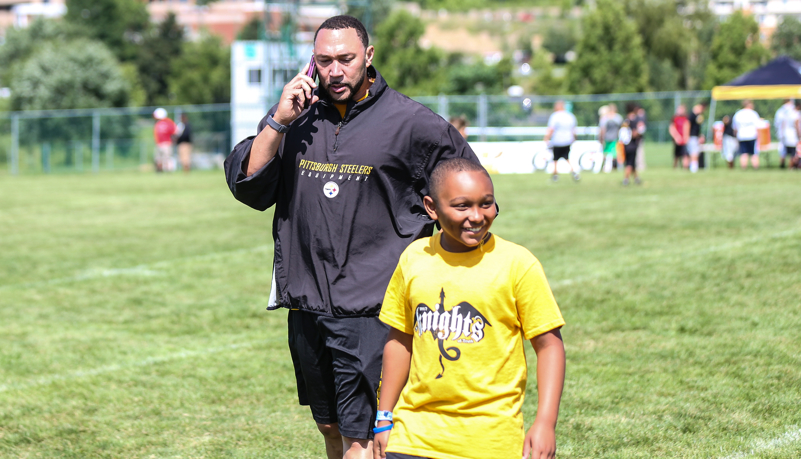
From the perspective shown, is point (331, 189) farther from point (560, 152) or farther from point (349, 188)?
point (560, 152)

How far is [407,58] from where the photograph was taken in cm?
5962

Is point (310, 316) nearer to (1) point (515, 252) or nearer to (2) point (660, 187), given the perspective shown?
(1) point (515, 252)

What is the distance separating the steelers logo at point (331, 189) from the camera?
340 centimetres

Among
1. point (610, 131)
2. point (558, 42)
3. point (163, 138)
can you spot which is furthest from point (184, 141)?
point (558, 42)

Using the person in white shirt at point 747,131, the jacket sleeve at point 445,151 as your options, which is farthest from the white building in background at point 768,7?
the jacket sleeve at point 445,151

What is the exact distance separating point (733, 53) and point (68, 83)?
4438cm

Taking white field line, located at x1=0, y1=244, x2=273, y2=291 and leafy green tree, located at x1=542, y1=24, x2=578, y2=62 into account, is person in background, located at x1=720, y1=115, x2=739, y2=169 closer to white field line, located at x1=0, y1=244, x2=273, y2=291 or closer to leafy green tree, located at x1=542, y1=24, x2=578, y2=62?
white field line, located at x1=0, y1=244, x2=273, y2=291

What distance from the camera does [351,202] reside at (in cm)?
340

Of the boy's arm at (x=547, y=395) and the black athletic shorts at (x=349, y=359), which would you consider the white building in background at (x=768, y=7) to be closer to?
the black athletic shorts at (x=349, y=359)

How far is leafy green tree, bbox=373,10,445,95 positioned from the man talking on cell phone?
56028 mm

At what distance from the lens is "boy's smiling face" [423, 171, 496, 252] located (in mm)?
2711

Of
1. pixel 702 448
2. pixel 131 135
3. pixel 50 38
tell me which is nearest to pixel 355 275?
pixel 702 448

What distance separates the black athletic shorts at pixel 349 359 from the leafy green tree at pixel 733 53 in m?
57.9

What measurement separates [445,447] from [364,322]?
2.73 ft
